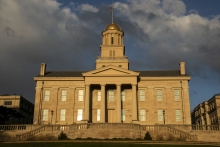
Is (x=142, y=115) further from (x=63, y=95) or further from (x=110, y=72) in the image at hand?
(x=63, y=95)

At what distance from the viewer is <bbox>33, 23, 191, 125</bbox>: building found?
179ft

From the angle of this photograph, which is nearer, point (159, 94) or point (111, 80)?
point (111, 80)

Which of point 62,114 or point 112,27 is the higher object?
point 112,27

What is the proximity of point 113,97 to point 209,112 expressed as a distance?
43.5 meters

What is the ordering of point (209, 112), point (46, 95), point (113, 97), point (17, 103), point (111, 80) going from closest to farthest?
point (111, 80)
point (113, 97)
point (46, 95)
point (17, 103)
point (209, 112)

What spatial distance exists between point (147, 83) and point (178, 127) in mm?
13417

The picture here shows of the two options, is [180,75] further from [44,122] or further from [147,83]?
[44,122]

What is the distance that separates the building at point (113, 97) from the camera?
54.7 meters

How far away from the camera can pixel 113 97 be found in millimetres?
56750

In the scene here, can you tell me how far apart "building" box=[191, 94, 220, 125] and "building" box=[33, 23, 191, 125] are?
30.3 m

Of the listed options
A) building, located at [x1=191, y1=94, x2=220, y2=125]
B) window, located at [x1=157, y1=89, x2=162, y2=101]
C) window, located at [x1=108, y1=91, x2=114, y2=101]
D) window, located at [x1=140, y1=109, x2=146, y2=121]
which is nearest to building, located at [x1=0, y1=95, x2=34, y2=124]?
window, located at [x1=108, y1=91, x2=114, y2=101]

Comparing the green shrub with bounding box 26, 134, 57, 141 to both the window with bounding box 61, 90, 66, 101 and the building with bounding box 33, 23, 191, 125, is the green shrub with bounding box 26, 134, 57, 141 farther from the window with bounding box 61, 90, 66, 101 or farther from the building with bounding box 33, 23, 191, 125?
the window with bounding box 61, 90, 66, 101

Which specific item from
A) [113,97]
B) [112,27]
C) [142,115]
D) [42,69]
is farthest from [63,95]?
[112,27]

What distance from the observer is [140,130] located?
4353 cm
